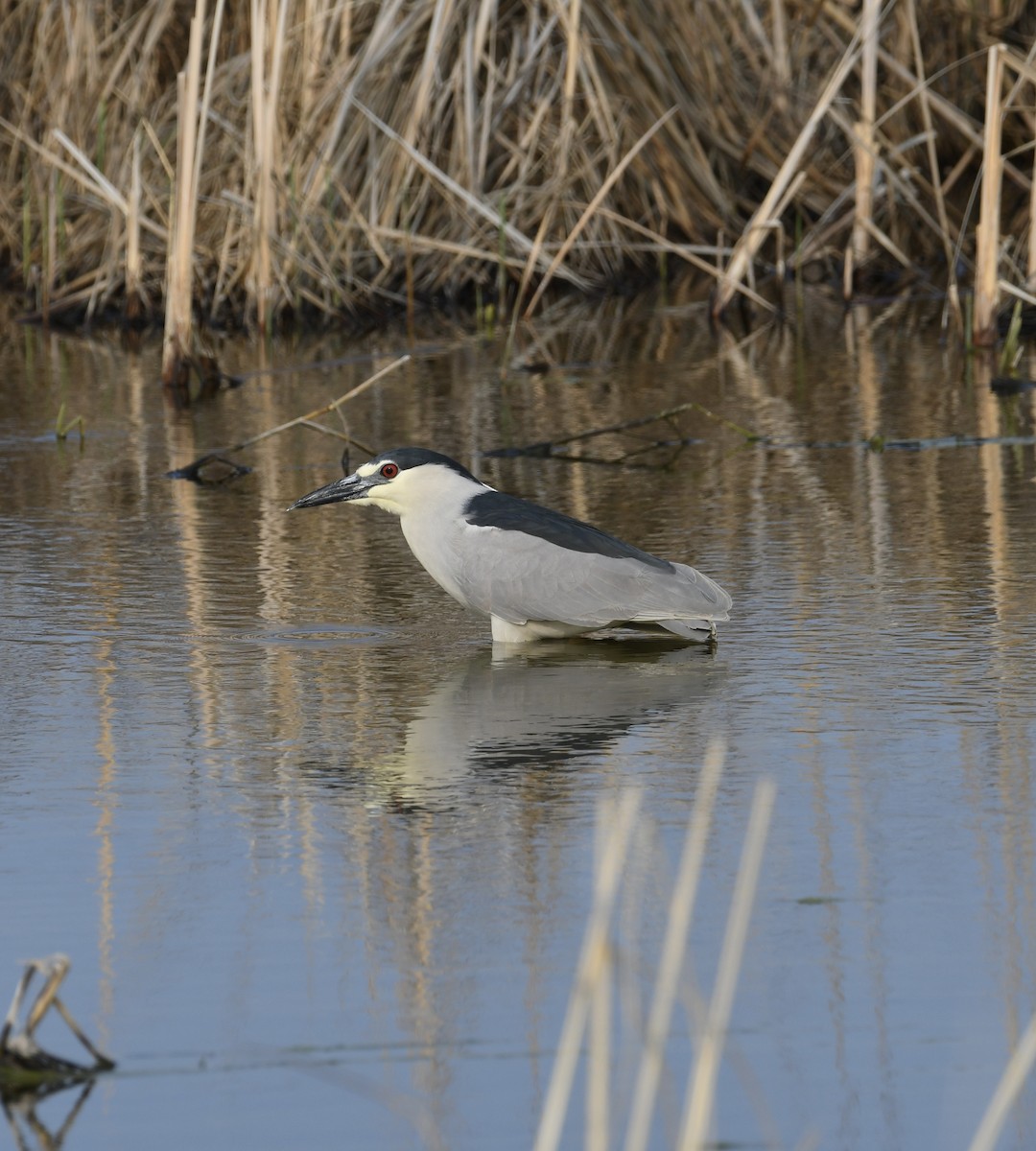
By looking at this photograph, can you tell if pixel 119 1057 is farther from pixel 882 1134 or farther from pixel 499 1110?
pixel 882 1134

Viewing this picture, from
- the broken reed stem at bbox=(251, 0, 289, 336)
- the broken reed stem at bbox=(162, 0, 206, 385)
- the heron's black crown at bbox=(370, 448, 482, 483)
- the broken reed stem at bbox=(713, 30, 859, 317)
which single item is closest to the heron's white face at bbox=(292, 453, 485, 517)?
the heron's black crown at bbox=(370, 448, 482, 483)

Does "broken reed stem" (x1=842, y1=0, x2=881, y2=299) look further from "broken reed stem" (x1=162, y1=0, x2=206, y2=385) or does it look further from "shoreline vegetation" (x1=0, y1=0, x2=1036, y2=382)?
"broken reed stem" (x1=162, y1=0, x2=206, y2=385)

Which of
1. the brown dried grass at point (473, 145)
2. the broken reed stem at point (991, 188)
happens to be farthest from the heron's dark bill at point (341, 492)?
the brown dried grass at point (473, 145)

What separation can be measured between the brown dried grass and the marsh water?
371cm

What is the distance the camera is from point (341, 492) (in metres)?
5.64

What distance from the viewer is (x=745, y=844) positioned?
368 cm

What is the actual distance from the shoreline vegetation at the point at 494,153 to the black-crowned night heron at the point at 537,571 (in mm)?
5186

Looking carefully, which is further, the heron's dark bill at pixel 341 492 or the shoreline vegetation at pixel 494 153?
the shoreline vegetation at pixel 494 153

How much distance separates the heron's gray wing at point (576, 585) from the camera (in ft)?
16.6

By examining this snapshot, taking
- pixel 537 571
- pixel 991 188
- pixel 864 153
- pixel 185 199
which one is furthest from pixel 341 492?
pixel 864 153

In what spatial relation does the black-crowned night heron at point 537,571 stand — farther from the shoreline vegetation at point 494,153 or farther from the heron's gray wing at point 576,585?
the shoreline vegetation at point 494,153

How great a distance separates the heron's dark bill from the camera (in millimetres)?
5590

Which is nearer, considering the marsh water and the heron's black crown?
the marsh water

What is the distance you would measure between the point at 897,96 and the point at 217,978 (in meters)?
11.0
